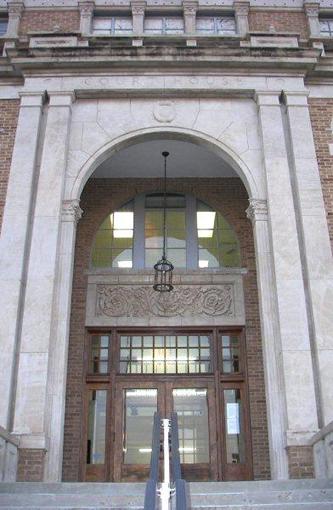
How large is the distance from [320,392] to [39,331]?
4.64 metres

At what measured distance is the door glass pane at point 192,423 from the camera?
12195 mm

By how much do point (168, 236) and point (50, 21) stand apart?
614cm

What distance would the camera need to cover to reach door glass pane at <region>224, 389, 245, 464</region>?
12.3 metres

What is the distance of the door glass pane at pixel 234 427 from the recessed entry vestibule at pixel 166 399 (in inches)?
0.8

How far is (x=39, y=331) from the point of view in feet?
31.6

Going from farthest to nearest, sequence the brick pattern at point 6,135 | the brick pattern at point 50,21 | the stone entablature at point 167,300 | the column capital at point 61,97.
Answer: the brick pattern at point 50,21, the stone entablature at point 167,300, the column capital at point 61,97, the brick pattern at point 6,135

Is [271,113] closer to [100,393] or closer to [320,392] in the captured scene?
[320,392]

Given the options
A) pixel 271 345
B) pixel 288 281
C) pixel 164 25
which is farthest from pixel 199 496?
pixel 164 25

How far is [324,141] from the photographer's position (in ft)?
37.7

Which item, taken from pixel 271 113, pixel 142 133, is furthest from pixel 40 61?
pixel 271 113

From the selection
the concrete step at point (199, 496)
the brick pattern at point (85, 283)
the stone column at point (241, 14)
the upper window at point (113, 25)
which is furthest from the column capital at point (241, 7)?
the concrete step at point (199, 496)

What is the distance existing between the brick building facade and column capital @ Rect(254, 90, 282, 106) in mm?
24

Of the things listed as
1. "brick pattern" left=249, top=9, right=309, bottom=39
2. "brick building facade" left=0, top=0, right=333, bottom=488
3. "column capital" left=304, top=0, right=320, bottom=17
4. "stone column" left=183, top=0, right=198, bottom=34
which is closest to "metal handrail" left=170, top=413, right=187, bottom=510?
"brick building facade" left=0, top=0, right=333, bottom=488

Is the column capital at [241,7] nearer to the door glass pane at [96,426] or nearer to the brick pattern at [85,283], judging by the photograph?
the brick pattern at [85,283]
